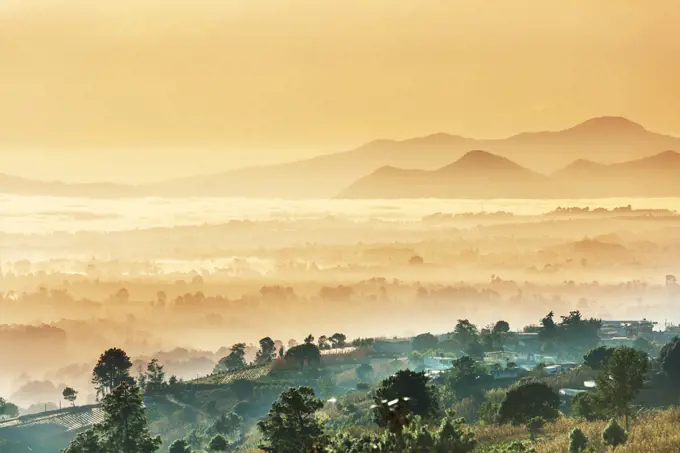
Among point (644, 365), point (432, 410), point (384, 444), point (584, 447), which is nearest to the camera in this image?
point (384, 444)

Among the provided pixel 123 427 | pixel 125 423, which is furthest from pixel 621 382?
pixel 123 427

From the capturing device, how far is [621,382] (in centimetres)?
18588

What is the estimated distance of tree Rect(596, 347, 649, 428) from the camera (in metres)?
186

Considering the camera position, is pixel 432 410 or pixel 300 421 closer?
pixel 300 421

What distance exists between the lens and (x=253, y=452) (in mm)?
192500

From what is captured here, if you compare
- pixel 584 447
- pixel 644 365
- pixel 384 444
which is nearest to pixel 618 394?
pixel 644 365

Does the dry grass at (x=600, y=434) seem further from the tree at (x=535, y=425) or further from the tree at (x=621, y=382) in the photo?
the tree at (x=621, y=382)

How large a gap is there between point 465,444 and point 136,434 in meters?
42.3

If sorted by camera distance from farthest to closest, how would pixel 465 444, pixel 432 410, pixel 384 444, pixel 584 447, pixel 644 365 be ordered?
pixel 644 365
pixel 432 410
pixel 584 447
pixel 465 444
pixel 384 444

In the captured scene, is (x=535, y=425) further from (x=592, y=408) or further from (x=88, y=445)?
(x=88, y=445)

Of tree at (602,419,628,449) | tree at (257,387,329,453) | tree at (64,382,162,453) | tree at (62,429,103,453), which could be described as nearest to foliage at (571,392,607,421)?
tree at (602,419,628,449)

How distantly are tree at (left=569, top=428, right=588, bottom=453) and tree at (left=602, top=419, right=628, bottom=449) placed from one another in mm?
2561

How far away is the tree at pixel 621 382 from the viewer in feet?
609

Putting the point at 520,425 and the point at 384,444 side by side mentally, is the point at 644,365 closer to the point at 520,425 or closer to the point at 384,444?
the point at 520,425
